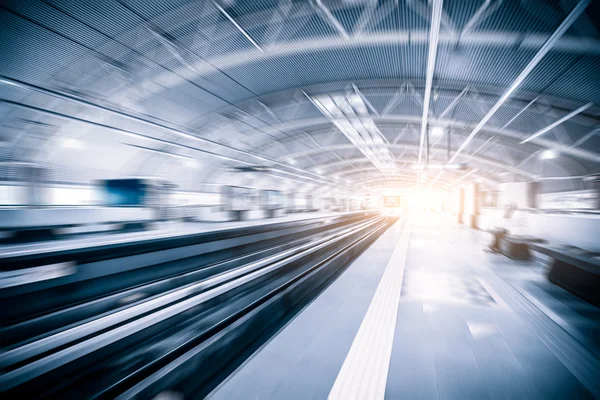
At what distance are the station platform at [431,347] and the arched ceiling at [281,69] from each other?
487cm

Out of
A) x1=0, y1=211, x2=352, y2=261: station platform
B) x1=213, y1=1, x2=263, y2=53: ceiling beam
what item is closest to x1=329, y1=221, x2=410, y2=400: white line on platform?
x1=0, y1=211, x2=352, y2=261: station platform

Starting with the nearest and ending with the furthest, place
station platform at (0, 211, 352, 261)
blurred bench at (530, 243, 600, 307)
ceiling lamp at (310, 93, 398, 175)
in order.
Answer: blurred bench at (530, 243, 600, 307) < station platform at (0, 211, 352, 261) < ceiling lamp at (310, 93, 398, 175)

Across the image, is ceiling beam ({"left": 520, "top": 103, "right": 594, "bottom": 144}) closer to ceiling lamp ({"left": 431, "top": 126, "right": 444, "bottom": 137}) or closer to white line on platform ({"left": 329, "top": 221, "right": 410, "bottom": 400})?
ceiling lamp ({"left": 431, "top": 126, "right": 444, "bottom": 137})

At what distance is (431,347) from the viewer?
2457 millimetres

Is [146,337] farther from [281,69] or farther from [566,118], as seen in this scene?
[566,118]

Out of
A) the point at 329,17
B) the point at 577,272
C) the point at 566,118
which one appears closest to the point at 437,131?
the point at 566,118

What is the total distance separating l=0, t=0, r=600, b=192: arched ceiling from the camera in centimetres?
642

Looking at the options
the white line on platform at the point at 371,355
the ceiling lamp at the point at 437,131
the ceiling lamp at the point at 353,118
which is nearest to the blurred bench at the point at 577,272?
the white line on platform at the point at 371,355

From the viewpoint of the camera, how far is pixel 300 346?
97.1 inches

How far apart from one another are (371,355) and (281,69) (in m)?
9.19

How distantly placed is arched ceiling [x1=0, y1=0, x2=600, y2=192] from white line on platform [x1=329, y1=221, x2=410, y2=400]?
16.4 feet

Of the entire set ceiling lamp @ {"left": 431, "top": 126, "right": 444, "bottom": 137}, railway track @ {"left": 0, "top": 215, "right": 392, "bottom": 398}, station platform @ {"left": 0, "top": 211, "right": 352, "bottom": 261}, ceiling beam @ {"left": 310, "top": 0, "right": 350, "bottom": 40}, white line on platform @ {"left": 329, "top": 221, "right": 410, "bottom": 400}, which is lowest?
railway track @ {"left": 0, "top": 215, "right": 392, "bottom": 398}

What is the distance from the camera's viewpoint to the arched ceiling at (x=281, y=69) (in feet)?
21.1

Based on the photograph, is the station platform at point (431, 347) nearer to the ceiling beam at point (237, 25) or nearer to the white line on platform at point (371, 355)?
the white line on platform at point (371, 355)
